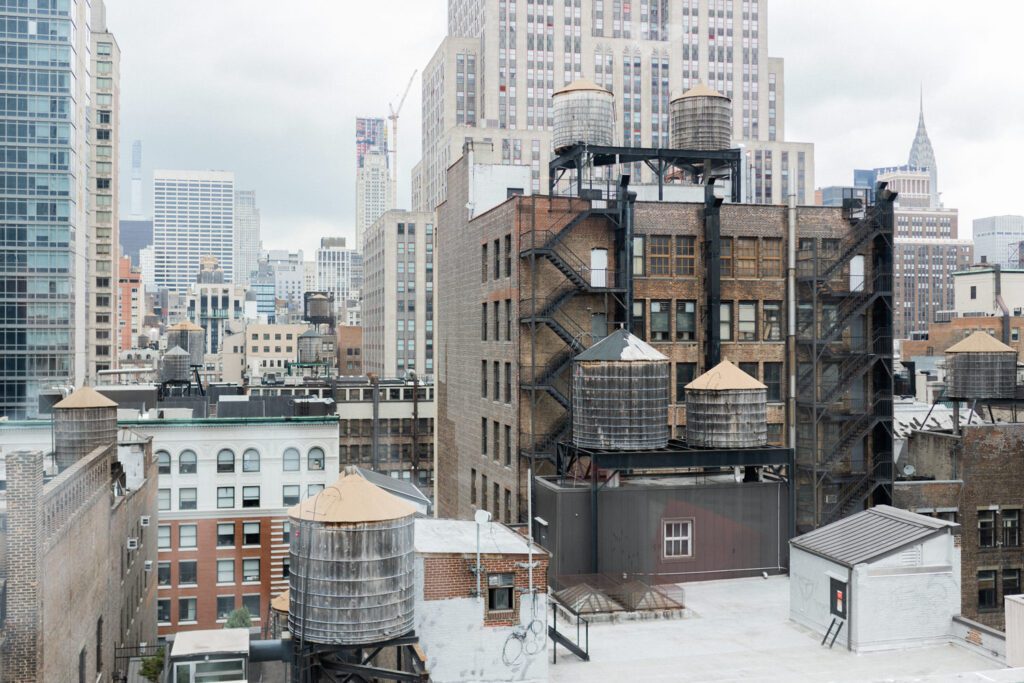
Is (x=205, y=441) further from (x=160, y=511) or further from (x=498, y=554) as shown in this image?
(x=498, y=554)

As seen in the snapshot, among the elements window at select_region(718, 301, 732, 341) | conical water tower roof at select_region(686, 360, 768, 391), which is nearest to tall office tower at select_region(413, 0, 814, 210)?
window at select_region(718, 301, 732, 341)

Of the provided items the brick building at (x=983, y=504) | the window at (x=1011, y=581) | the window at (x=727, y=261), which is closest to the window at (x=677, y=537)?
the window at (x=727, y=261)

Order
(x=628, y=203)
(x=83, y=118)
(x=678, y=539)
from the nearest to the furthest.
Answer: (x=678, y=539), (x=628, y=203), (x=83, y=118)

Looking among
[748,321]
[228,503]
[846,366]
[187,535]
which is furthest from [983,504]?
[187,535]

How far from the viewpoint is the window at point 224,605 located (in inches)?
2472

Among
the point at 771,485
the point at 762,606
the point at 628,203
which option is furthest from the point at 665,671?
the point at 628,203

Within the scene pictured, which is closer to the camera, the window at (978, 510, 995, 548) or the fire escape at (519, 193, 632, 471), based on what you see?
the fire escape at (519, 193, 632, 471)

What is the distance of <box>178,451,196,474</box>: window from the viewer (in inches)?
2430

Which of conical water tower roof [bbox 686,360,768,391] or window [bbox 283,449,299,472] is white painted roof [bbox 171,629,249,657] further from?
window [bbox 283,449,299,472]

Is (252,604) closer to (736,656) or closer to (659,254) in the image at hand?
(659,254)

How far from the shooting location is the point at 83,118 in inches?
Result: 4988

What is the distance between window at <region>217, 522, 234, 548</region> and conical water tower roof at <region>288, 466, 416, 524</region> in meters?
41.6

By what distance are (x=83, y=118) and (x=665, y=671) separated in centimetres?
12215

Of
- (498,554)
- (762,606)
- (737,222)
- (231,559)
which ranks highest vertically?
(737,222)
